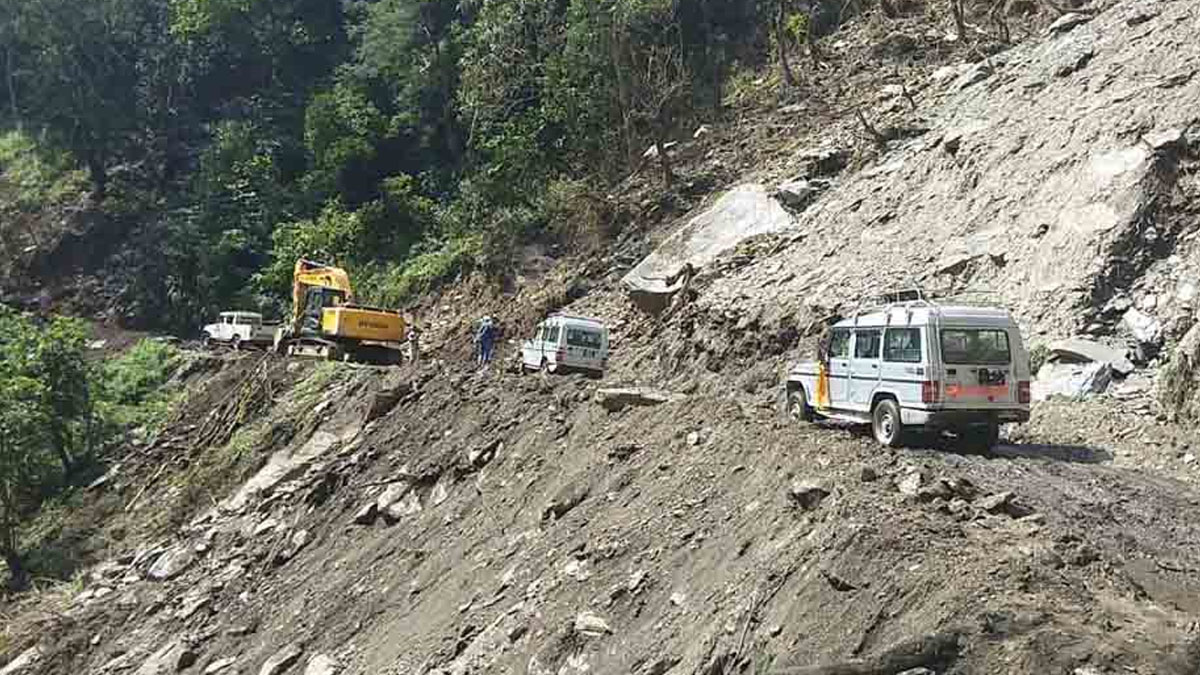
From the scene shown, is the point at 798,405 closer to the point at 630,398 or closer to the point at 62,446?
the point at 630,398

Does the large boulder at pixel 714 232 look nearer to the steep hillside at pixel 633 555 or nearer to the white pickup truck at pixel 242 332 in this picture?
the steep hillside at pixel 633 555

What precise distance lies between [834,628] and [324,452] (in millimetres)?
15712

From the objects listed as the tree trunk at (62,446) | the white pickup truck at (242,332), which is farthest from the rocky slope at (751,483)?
the white pickup truck at (242,332)

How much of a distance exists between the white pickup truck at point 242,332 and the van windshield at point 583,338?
48.5 feet

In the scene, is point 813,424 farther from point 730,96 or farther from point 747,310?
point 730,96

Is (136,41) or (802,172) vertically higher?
(136,41)

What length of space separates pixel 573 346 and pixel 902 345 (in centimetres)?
1154

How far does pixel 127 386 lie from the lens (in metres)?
35.3

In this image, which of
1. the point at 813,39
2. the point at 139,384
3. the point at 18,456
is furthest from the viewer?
the point at 139,384

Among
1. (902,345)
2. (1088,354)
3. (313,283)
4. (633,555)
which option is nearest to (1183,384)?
(1088,354)

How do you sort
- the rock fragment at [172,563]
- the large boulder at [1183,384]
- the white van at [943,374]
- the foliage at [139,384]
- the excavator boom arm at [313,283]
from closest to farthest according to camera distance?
the white van at [943,374] → the large boulder at [1183,384] → the rock fragment at [172,563] → the excavator boom arm at [313,283] → the foliage at [139,384]

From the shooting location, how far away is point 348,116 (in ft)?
157

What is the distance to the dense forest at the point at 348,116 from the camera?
1452 inches

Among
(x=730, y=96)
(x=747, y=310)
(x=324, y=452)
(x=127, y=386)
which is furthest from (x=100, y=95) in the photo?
(x=747, y=310)
